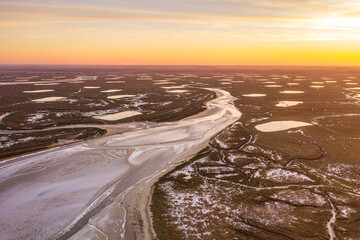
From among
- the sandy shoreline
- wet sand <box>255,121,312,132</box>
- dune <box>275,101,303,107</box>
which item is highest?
dune <box>275,101,303,107</box>

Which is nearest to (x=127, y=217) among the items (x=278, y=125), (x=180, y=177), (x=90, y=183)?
(x=90, y=183)

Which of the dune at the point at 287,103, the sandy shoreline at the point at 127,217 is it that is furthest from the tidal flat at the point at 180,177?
the dune at the point at 287,103

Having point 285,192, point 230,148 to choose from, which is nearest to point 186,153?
point 230,148

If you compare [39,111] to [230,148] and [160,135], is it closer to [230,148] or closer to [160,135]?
[160,135]

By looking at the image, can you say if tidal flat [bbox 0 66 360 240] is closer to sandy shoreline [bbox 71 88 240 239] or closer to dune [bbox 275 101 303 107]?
sandy shoreline [bbox 71 88 240 239]

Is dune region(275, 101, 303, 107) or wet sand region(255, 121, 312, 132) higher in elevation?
dune region(275, 101, 303, 107)

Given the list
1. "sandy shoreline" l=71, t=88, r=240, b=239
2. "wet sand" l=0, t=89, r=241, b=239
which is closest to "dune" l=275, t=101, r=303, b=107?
"wet sand" l=0, t=89, r=241, b=239

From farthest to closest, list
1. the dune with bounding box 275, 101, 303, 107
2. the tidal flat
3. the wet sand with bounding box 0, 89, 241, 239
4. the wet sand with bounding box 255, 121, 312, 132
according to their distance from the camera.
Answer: the dune with bounding box 275, 101, 303, 107 → the wet sand with bounding box 255, 121, 312, 132 → the wet sand with bounding box 0, 89, 241, 239 → the tidal flat
